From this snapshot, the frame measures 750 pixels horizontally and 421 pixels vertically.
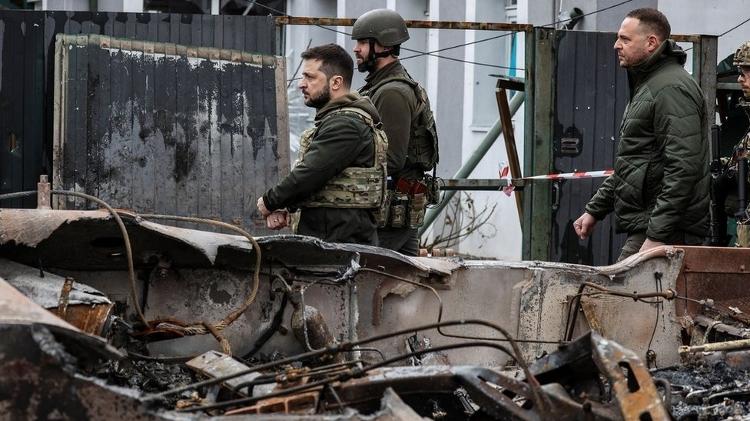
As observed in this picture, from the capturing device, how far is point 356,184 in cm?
Answer: 711

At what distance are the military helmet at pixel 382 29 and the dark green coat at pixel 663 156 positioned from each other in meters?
1.58

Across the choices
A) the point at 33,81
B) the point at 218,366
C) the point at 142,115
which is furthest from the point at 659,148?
the point at 33,81

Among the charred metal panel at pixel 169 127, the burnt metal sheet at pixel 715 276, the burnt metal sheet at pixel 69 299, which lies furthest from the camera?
the charred metal panel at pixel 169 127

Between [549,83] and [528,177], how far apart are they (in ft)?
2.57

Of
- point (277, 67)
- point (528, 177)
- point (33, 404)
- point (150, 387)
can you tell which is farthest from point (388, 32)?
point (33, 404)

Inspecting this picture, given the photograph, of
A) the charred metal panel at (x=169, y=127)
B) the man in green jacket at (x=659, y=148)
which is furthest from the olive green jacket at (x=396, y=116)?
the charred metal panel at (x=169, y=127)

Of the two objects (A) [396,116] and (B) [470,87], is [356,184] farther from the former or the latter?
(B) [470,87]

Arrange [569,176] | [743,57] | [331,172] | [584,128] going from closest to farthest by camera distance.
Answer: [331,172] < [743,57] < [569,176] < [584,128]

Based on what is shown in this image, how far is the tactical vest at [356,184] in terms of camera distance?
23.2 feet

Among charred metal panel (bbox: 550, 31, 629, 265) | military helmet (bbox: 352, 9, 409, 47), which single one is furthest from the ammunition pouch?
charred metal panel (bbox: 550, 31, 629, 265)

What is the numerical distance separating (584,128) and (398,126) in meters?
3.28

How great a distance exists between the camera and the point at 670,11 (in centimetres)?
1304

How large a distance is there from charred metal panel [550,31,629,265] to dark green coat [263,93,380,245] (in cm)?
377

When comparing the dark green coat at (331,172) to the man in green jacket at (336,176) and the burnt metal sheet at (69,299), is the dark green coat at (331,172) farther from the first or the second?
the burnt metal sheet at (69,299)
